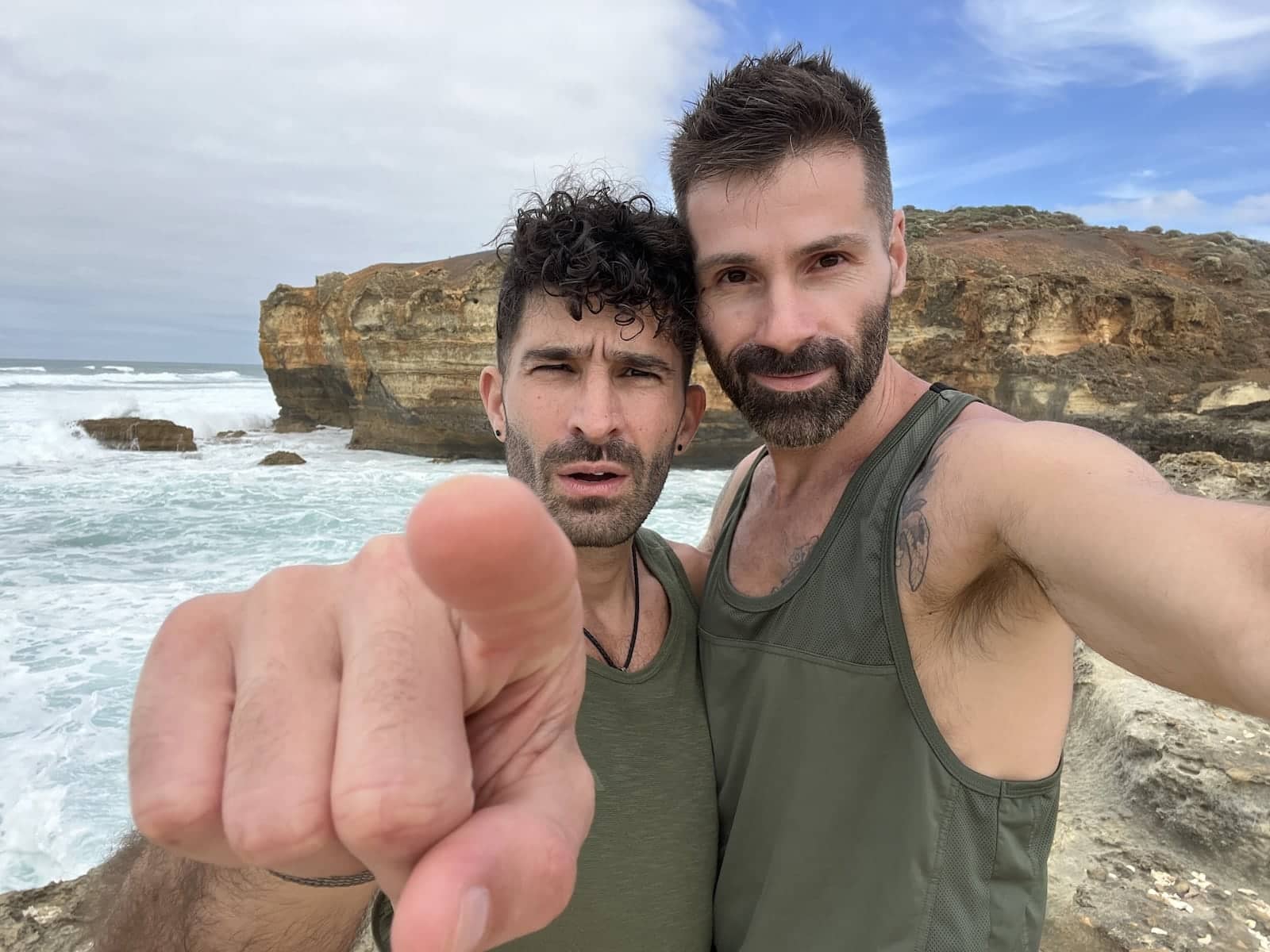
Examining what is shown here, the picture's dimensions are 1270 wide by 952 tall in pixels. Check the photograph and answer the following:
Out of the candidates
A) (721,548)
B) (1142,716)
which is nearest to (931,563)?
(721,548)

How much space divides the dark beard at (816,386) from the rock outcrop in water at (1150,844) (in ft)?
5.59

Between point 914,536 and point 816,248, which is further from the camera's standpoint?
point 816,248

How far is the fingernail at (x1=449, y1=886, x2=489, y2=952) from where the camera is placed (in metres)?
0.54

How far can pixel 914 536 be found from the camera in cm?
131

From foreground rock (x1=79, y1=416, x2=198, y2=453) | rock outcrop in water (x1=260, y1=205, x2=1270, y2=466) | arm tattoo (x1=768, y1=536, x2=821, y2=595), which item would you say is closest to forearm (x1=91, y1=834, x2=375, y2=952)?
arm tattoo (x1=768, y1=536, x2=821, y2=595)

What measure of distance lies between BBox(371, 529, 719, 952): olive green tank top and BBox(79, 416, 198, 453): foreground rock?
2068cm

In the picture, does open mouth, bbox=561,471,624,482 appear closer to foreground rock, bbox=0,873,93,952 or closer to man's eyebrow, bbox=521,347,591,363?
man's eyebrow, bbox=521,347,591,363

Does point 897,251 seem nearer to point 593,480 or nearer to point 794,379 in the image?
point 794,379

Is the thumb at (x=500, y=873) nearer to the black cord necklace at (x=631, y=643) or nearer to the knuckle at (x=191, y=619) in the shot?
the knuckle at (x=191, y=619)

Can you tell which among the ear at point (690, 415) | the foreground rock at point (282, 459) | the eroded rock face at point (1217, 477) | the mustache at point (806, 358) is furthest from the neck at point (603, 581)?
the foreground rock at point (282, 459)

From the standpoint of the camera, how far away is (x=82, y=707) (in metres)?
5.04

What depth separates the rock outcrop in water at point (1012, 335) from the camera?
12.2 meters

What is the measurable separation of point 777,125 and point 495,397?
101 cm

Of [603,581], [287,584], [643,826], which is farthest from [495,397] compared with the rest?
[287,584]
